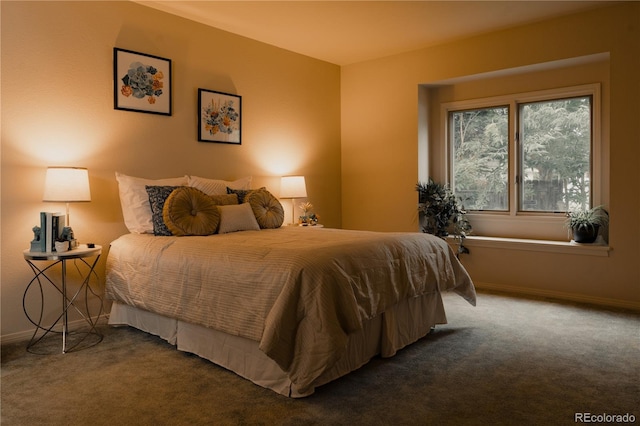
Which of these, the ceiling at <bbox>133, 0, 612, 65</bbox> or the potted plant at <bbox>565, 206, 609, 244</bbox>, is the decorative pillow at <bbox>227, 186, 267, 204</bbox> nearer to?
the ceiling at <bbox>133, 0, 612, 65</bbox>

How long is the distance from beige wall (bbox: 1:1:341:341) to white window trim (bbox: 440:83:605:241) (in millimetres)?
2139

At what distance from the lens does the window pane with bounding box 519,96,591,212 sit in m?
4.85

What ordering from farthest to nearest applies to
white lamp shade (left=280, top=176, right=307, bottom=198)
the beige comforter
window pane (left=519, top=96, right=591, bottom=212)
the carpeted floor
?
white lamp shade (left=280, top=176, right=307, bottom=198) < window pane (left=519, top=96, right=591, bottom=212) < the beige comforter < the carpeted floor

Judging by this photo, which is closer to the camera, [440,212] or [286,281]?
[286,281]

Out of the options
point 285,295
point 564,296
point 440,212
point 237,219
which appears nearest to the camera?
point 285,295

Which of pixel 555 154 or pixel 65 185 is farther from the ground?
pixel 555 154

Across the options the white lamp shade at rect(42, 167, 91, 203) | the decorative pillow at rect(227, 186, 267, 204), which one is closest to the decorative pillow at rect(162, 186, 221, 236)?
the decorative pillow at rect(227, 186, 267, 204)

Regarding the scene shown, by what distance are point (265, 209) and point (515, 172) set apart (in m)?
2.89

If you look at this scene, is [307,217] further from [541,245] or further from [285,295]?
[285,295]

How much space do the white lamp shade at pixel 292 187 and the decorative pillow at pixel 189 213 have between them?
4.98ft

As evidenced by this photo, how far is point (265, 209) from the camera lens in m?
4.28

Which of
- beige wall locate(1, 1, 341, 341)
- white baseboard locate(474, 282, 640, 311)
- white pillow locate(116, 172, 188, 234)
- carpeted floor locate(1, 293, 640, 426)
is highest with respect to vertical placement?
beige wall locate(1, 1, 341, 341)

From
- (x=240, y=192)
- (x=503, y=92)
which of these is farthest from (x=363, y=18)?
(x=240, y=192)

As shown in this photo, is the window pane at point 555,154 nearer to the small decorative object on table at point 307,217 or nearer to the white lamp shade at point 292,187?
the small decorative object on table at point 307,217
